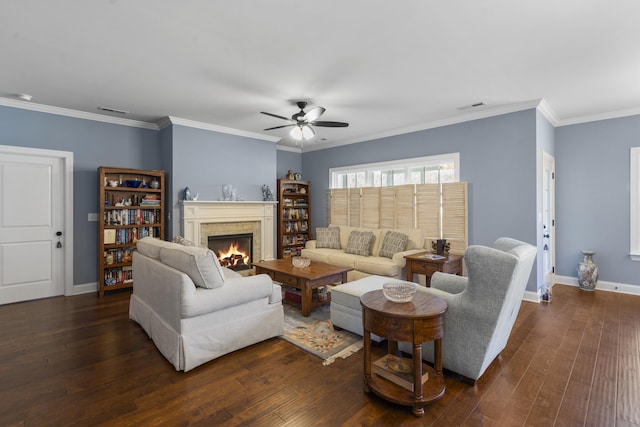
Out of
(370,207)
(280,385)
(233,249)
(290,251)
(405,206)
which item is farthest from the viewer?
(290,251)

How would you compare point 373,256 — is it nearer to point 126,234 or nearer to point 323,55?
point 323,55

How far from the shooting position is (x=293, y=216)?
738 cm

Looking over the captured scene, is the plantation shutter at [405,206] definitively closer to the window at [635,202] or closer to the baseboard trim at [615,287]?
the baseboard trim at [615,287]

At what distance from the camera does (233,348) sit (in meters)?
2.89

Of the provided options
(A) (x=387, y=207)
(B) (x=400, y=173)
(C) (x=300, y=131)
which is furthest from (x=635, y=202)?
(C) (x=300, y=131)

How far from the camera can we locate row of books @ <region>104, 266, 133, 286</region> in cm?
489

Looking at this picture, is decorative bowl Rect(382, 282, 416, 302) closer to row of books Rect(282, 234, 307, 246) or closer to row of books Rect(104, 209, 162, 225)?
row of books Rect(104, 209, 162, 225)

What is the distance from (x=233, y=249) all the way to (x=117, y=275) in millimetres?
1929

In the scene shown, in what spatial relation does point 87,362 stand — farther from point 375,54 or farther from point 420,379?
point 375,54

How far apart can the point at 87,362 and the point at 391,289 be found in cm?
272

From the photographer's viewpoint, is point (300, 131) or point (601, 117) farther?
point (601, 117)

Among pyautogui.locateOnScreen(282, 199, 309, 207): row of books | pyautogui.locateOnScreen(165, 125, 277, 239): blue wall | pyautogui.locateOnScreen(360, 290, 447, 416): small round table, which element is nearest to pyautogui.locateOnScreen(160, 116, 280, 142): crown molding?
pyautogui.locateOnScreen(165, 125, 277, 239): blue wall

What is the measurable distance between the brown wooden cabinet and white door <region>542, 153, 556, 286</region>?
464 centimetres

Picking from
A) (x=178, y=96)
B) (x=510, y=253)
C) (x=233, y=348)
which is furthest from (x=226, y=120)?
(x=510, y=253)
